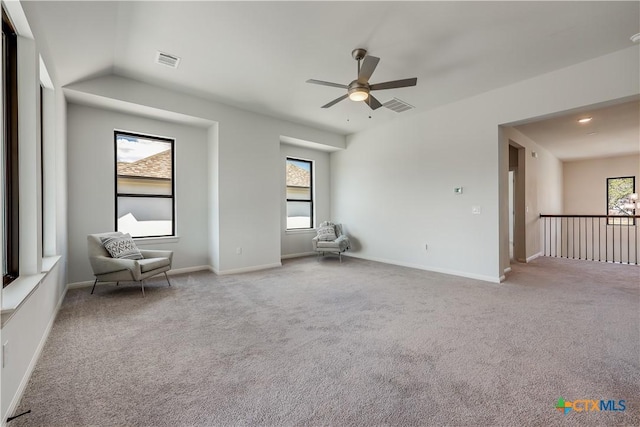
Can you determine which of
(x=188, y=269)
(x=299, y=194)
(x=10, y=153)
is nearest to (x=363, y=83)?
(x=10, y=153)

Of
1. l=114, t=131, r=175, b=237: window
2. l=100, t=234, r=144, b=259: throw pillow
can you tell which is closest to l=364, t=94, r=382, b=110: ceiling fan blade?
l=114, t=131, r=175, b=237: window

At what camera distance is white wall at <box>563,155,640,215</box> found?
8.40m

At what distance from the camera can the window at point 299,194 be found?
703 centimetres

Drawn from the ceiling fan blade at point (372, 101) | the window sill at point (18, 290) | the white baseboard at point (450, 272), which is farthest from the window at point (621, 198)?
the window sill at point (18, 290)

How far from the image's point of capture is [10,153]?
2295 millimetres

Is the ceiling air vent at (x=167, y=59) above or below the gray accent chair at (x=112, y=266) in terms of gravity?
above

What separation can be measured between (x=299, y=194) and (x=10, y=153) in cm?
530

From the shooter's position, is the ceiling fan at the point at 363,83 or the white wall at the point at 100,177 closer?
the ceiling fan at the point at 363,83

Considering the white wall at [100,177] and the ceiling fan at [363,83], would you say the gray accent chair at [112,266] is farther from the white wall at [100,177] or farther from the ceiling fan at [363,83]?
the ceiling fan at [363,83]

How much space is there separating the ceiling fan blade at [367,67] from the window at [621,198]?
1011 cm

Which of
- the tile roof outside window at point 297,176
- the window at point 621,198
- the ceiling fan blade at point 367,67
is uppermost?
the ceiling fan blade at point 367,67

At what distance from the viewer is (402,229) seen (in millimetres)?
5992

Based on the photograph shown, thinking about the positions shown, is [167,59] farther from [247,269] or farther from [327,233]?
[327,233]

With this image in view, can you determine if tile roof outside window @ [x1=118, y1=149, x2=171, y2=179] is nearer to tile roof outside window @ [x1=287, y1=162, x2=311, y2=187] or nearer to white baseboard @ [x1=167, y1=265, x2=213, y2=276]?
white baseboard @ [x1=167, y1=265, x2=213, y2=276]
